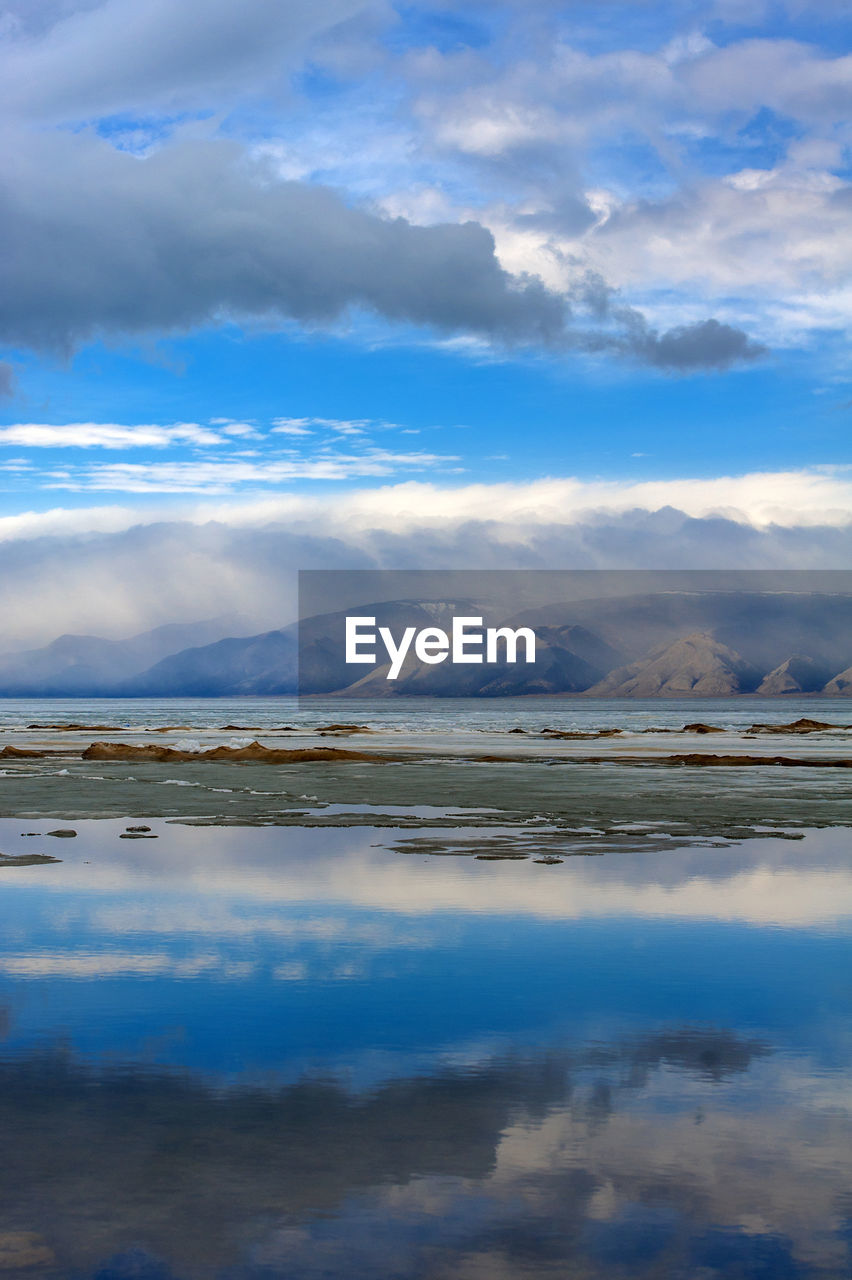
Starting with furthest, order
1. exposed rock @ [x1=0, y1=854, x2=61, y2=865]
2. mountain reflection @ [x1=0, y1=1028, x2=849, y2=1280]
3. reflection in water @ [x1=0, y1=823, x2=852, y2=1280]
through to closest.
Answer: exposed rock @ [x1=0, y1=854, x2=61, y2=865] → reflection in water @ [x1=0, y1=823, x2=852, y2=1280] → mountain reflection @ [x1=0, y1=1028, x2=849, y2=1280]

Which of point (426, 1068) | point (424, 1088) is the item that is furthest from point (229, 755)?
point (424, 1088)

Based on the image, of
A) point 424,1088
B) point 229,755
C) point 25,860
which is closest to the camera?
point 424,1088

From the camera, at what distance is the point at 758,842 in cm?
1956

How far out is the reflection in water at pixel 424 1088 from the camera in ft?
16.0

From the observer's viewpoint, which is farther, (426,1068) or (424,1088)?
(426,1068)

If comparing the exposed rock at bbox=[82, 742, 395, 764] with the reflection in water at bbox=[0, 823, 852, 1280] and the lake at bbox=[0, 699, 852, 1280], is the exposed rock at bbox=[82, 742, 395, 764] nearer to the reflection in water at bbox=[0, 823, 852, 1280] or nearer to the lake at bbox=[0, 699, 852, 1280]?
the lake at bbox=[0, 699, 852, 1280]

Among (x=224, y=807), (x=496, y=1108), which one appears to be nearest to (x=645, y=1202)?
(x=496, y=1108)

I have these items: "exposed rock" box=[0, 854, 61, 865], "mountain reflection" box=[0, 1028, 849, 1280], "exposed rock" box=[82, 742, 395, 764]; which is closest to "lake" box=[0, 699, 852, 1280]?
"mountain reflection" box=[0, 1028, 849, 1280]

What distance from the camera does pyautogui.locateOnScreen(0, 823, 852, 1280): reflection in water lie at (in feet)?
16.0

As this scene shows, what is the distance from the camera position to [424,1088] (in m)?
6.84

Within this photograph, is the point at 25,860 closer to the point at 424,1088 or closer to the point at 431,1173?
the point at 424,1088

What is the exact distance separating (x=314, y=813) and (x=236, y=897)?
11.2 meters

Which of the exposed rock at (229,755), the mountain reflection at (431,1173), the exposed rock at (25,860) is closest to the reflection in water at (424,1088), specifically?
the mountain reflection at (431,1173)

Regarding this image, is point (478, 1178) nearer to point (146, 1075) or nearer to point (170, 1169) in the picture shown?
point (170, 1169)
